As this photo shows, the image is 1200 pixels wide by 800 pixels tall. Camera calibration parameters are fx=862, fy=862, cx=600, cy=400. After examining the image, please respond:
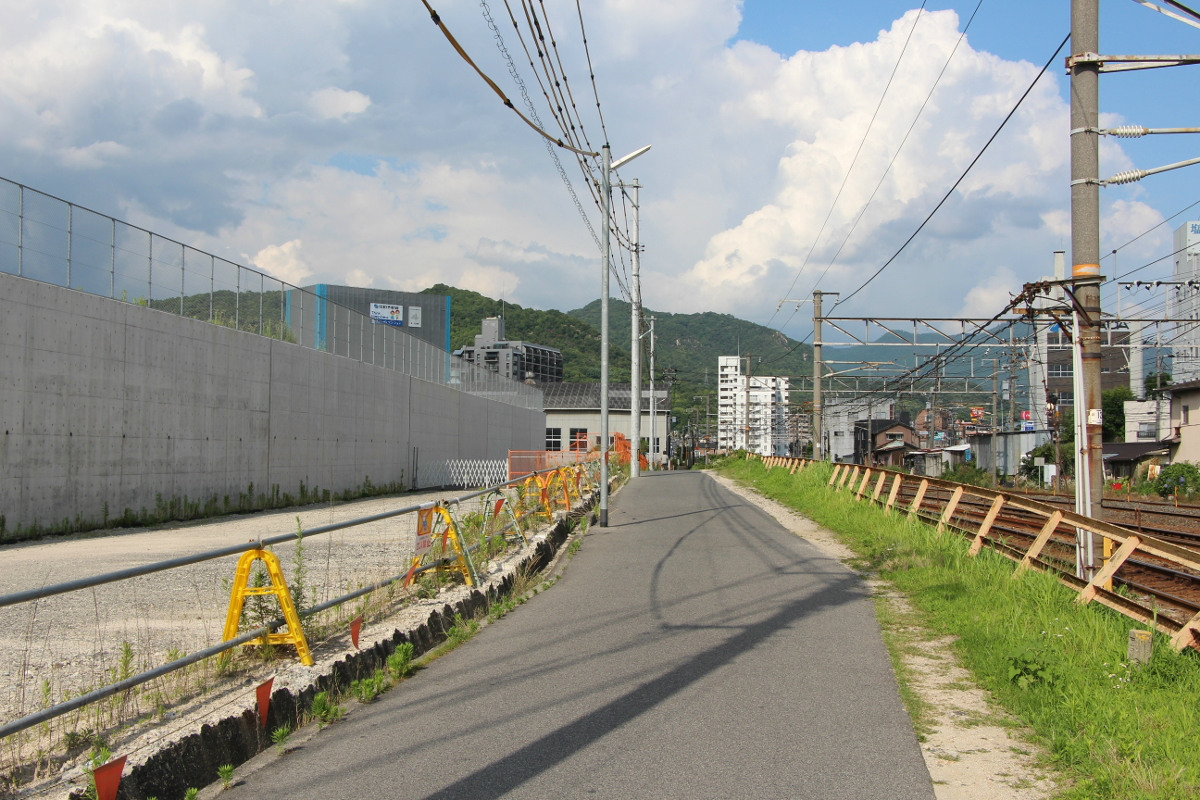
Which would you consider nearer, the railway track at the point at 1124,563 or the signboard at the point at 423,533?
the railway track at the point at 1124,563

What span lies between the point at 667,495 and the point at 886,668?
22.2 m

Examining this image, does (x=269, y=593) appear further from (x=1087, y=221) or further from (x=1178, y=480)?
(x=1178, y=480)

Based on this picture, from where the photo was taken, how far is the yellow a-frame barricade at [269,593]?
6.18 m

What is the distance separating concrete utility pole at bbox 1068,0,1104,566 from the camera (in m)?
9.75

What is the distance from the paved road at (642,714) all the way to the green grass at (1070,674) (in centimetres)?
78

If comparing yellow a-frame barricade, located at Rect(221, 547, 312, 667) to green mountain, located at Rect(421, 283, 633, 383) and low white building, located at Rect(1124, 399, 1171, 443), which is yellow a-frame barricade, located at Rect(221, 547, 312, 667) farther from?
green mountain, located at Rect(421, 283, 633, 383)

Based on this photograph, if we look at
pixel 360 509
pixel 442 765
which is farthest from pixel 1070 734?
pixel 360 509

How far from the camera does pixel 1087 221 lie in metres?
9.73

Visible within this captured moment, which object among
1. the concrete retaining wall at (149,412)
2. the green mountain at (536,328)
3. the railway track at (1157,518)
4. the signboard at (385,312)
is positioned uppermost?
the green mountain at (536,328)

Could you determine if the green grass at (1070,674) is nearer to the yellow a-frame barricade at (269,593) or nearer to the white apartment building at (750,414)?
the yellow a-frame barricade at (269,593)

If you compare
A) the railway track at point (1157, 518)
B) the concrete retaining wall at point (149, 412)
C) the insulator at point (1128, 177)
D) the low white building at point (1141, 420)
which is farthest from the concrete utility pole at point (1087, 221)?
the low white building at point (1141, 420)

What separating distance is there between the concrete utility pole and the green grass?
5.20 ft

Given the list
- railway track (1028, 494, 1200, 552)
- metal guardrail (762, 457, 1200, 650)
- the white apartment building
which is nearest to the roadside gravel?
metal guardrail (762, 457, 1200, 650)

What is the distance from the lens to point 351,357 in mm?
28859
